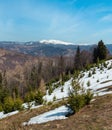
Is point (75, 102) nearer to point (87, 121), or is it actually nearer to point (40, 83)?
point (87, 121)

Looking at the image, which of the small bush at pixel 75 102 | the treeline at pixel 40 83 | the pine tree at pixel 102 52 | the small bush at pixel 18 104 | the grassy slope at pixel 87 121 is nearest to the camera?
the grassy slope at pixel 87 121

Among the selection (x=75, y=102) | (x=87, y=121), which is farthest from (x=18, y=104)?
(x=87, y=121)

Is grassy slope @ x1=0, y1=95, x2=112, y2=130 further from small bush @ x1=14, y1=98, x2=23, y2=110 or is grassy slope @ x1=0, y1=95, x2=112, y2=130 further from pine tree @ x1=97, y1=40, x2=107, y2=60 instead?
pine tree @ x1=97, y1=40, x2=107, y2=60

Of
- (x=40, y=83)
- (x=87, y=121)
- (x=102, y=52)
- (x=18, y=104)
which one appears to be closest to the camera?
(x=87, y=121)

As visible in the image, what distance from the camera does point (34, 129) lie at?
35.3 ft

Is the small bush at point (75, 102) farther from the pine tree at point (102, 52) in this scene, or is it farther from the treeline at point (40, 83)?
the pine tree at point (102, 52)

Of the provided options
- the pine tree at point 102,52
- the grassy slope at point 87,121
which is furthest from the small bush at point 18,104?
the pine tree at point 102,52

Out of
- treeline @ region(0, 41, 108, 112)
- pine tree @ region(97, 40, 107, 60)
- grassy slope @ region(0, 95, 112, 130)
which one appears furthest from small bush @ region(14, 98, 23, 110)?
pine tree @ region(97, 40, 107, 60)

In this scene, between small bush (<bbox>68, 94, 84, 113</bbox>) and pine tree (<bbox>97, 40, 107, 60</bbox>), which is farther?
pine tree (<bbox>97, 40, 107, 60</bbox>)

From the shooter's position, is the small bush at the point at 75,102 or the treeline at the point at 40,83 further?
the treeline at the point at 40,83

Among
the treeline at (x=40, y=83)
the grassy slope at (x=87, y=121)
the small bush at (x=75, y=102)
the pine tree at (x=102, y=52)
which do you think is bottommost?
the treeline at (x=40, y=83)

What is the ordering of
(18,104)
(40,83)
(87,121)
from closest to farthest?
(87,121) → (18,104) → (40,83)

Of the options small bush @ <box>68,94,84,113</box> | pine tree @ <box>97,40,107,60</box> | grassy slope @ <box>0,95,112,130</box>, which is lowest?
grassy slope @ <box>0,95,112,130</box>

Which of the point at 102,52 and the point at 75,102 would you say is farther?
the point at 102,52
